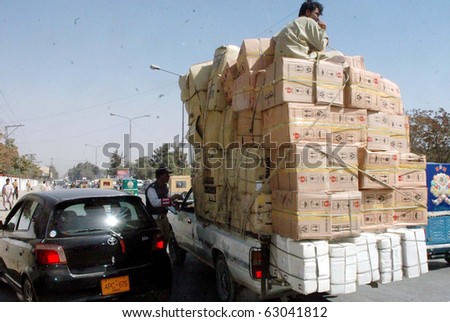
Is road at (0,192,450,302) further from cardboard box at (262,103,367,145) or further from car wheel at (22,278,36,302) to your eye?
cardboard box at (262,103,367,145)

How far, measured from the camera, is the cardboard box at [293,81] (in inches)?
148

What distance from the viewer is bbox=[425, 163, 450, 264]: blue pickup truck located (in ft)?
21.7

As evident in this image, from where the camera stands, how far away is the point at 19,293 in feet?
14.5

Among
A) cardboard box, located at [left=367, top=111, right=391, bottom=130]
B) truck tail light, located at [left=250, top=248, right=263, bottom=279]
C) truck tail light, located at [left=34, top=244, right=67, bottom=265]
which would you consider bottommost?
truck tail light, located at [left=250, top=248, right=263, bottom=279]

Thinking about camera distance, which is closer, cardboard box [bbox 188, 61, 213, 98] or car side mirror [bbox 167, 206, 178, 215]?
cardboard box [bbox 188, 61, 213, 98]

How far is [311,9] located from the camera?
15.7 ft

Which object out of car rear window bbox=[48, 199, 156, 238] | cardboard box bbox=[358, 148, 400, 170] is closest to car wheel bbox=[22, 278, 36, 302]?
car rear window bbox=[48, 199, 156, 238]

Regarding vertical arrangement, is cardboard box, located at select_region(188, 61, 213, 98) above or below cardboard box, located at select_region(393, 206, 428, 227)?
above

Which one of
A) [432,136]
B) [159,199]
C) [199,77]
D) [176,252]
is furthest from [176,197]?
[432,136]

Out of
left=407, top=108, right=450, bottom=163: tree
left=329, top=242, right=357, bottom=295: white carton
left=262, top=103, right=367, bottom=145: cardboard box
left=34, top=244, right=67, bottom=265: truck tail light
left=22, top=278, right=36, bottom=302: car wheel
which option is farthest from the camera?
left=407, top=108, right=450, bottom=163: tree

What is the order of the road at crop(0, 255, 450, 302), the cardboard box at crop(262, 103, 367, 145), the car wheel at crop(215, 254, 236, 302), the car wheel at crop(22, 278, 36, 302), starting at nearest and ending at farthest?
the cardboard box at crop(262, 103, 367, 145), the car wheel at crop(22, 278, 36, 302), the car wheel at crop(215, 254, 236, 302), the road at crop(0, 255, 450, 302)

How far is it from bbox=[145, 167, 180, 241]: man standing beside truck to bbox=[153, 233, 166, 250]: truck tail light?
5.55ft

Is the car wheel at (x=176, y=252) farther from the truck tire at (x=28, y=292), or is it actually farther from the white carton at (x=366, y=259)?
the white carton at (x=366, y=259)
